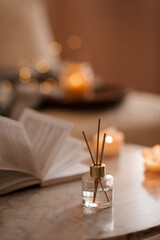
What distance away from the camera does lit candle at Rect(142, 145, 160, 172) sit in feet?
3.29

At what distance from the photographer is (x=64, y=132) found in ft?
3.04

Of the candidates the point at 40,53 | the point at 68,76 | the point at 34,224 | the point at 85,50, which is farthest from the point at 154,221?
the point at 85,50

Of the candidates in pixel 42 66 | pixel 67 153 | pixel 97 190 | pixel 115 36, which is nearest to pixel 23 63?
pixel 42 66

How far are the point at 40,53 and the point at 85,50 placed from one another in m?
1.12

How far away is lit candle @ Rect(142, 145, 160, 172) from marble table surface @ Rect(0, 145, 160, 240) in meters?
0.03

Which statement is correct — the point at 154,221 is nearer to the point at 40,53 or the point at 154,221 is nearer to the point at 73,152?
the point at 73,152

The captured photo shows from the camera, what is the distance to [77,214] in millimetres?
733

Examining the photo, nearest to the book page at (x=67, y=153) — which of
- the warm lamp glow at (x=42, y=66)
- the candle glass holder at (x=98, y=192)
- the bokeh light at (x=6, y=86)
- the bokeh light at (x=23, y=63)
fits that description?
the candle glass holder at (x=98, y=192)

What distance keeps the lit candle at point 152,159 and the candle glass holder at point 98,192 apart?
0.27 metres

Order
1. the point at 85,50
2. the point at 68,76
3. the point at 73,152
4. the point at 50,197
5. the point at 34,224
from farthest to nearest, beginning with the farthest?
1. the point at 85,50
2. the point at 68,76
3. the point at 73,152
4. the point at 50,197
5. the point at 34,224

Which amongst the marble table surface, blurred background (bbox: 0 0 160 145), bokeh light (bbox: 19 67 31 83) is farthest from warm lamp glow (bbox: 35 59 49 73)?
the marble table surface

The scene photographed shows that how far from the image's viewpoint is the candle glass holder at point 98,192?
77 cm

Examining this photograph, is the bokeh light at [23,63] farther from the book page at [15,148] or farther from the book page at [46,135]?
the book page at [15,148]

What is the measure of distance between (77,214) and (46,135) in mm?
298
